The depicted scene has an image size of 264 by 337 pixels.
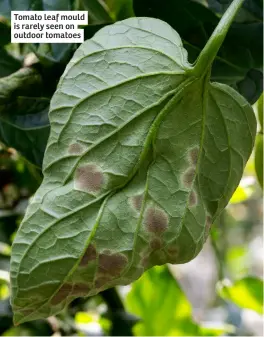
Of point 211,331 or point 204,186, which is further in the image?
point 211,331

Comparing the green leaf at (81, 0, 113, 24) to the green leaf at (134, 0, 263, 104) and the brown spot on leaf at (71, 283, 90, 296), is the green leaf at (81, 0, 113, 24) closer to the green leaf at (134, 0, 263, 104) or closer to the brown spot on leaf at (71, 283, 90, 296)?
the green leaf at (134, 0, 263, 104)

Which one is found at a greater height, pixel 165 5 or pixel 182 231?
pixel 165 5

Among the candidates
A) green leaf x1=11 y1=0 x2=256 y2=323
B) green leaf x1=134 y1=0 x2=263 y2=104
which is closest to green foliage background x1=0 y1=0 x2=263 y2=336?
green leaf x1=134 y1=0 x2=263 y2=104

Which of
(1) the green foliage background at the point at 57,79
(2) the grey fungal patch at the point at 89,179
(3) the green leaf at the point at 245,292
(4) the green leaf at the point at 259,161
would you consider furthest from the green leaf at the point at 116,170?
(3) the green leaf at the point at 245,292

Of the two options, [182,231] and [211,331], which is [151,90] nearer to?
[182,231]

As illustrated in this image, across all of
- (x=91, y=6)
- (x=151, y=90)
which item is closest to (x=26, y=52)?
(x=91, y=6)

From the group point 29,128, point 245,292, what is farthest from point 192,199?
point 245,292
